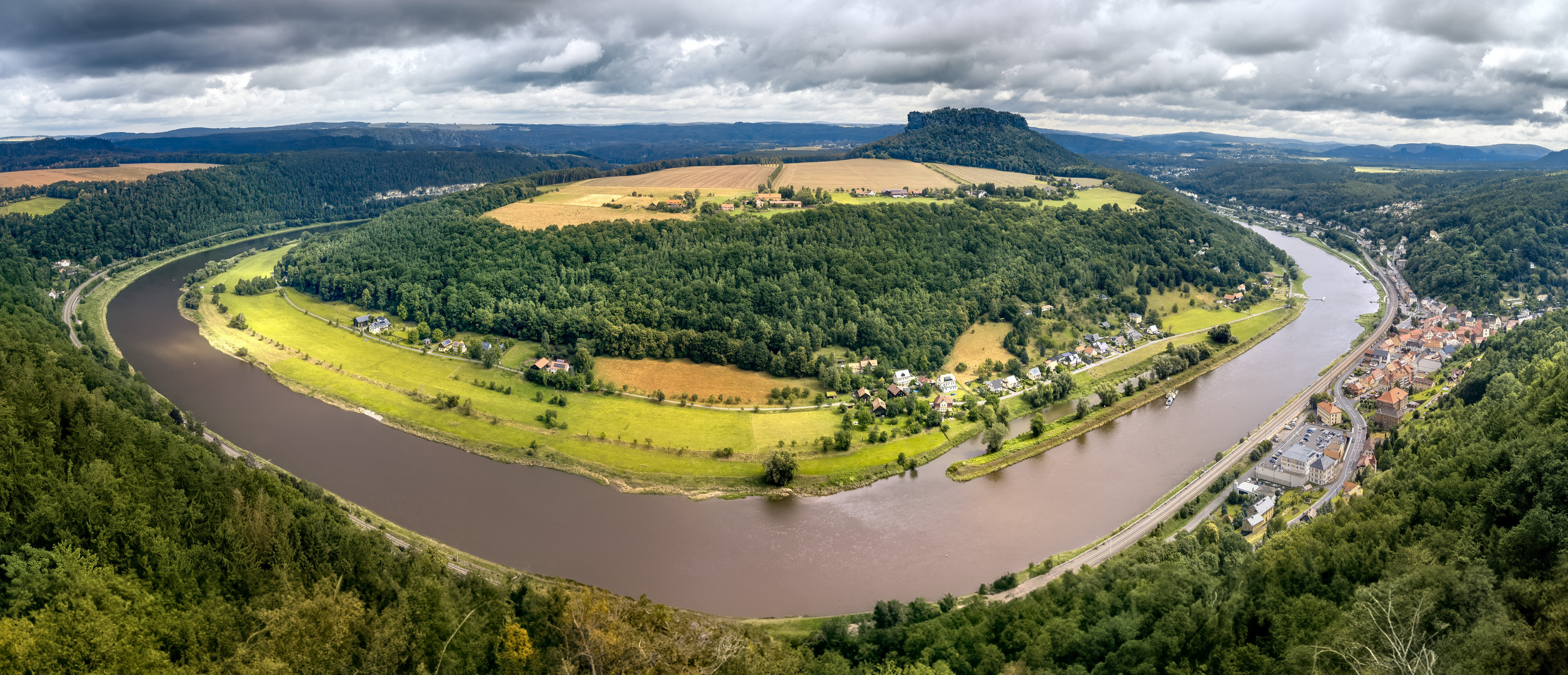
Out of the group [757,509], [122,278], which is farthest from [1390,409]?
[122,278]

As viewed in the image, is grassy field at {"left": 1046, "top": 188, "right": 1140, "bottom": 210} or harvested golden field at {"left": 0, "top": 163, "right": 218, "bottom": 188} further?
harvested golden field at {"left": 0, "top": 163, "right": 218, "bottom": 188}

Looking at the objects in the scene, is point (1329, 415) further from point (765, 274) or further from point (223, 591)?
point (223, 591)

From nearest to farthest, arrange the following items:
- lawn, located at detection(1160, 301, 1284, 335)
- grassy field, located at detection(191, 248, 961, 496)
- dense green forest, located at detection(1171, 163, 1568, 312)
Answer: grassy field, located at detection(191, 248, 961, 496), lawn, located at detection(1160, 301, 1284, 335), dense green forest, located at detection(1171, 163, 1568, 312)

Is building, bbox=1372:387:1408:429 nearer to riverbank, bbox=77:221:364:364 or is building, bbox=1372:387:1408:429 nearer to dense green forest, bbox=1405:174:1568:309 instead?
dense green forest, bbox=1405:174:1568:309

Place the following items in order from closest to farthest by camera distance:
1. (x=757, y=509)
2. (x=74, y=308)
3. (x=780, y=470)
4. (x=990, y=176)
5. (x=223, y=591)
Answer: (x=223, y=591), (x=757, y=509), (x=780, y=470), (x=74, y=308), (x=990, y=176)

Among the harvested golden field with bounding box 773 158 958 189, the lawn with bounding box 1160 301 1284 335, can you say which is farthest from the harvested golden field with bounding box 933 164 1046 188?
the lawn with bounding box 1160 301 1284 335

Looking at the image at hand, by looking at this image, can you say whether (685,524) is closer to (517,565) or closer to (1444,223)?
(517,565)
